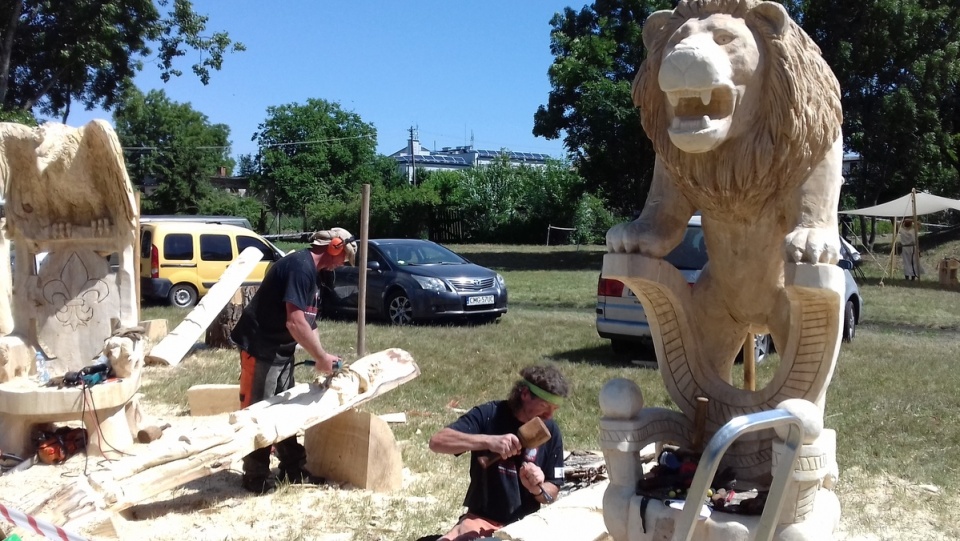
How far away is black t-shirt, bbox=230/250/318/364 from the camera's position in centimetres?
487

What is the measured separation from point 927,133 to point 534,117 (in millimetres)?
9895

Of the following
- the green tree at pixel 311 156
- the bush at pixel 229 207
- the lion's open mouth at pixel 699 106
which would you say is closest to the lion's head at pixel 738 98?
the lion's open mouth at pixel 699 106

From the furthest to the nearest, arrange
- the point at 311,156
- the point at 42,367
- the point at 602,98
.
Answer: the point at 311,156, the point at 602,98, the point at 42,367

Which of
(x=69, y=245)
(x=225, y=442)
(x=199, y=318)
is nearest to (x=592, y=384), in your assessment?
(x=199, y=318)

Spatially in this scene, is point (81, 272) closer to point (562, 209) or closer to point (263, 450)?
point (263, 450)

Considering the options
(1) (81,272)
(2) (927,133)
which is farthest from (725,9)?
(2) (927,133)

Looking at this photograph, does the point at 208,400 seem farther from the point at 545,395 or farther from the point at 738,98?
the point at 738,98

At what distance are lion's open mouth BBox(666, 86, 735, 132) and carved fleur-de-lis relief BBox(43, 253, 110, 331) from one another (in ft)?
13.8

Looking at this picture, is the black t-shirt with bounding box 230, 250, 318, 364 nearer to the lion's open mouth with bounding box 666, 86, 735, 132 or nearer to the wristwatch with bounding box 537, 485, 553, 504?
the wristwatch with bounding box 537, 485, 553, 504

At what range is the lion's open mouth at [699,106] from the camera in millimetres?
2578

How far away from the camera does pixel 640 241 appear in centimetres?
301

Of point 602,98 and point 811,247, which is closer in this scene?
point 811,247

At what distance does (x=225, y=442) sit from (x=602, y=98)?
1841 cm

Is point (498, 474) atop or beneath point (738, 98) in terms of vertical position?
beneath
